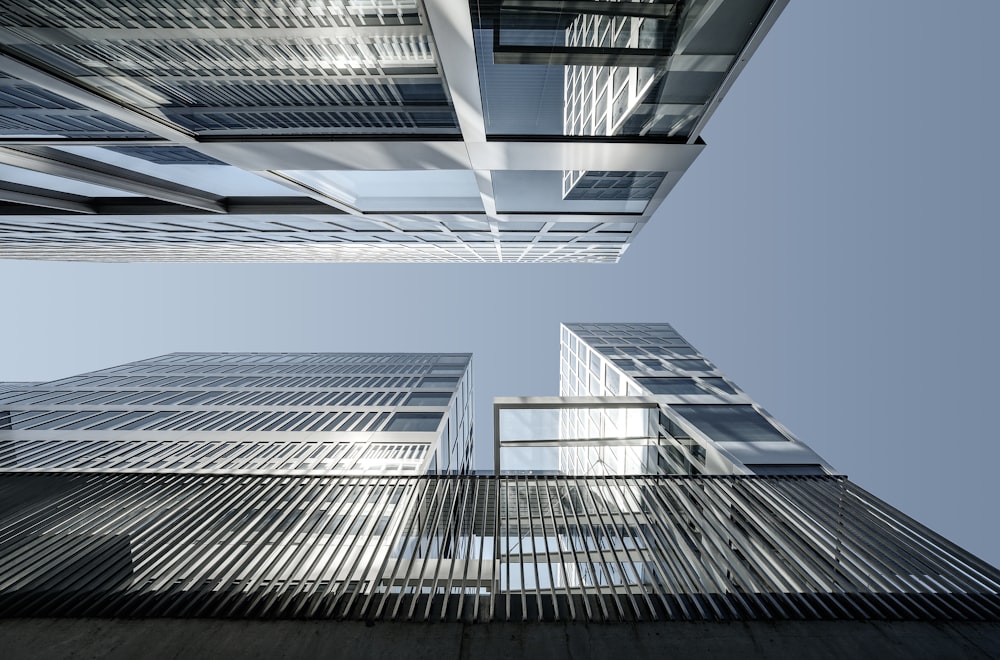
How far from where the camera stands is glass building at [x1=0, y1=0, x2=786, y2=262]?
5.16 m

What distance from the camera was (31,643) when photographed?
11.5ft

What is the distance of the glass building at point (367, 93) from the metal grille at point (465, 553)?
22.7ft

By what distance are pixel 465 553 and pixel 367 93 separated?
7.75 meters

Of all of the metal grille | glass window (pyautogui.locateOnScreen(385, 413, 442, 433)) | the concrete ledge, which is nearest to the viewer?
the concrete ledge

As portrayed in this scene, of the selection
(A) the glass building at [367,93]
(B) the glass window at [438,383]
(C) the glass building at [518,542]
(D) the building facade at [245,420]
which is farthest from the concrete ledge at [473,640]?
(B) the glass window at [438,383]

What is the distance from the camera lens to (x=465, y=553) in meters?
5.65

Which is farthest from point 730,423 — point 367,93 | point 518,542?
point 367,93

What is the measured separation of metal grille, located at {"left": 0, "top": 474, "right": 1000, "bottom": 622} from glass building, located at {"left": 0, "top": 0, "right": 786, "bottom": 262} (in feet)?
22.7

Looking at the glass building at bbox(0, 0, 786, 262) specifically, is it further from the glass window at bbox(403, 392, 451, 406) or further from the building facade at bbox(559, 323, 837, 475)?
the glass window at bbox(403, 392, 451, 406)

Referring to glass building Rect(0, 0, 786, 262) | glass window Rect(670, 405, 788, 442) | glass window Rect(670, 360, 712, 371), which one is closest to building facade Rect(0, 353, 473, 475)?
glass building Rect(0, 0, 786, 262)

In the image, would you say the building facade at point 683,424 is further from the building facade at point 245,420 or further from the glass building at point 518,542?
the building facade at point 245,420

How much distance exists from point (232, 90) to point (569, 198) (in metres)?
9.32

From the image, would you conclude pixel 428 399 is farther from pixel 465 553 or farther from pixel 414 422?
pixel 465 553

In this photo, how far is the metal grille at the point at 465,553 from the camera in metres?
4.00
